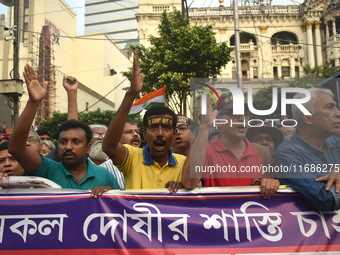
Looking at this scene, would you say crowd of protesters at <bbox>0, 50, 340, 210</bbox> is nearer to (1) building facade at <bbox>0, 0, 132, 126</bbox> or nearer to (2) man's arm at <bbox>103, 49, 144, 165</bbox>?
(2) man's arm at <bbox>103, 49, 144, 165</bbox>

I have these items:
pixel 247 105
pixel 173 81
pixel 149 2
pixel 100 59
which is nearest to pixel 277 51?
pixel 149 2

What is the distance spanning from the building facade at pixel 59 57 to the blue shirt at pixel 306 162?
20905 mm

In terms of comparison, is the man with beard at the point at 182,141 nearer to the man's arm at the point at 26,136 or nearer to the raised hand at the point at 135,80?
the raised hand at the point at 135,80

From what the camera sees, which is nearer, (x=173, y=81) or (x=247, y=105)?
(x=247, y=105)

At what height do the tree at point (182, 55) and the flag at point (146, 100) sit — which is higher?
the tree at point (182, 55)

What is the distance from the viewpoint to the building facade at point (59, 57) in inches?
1049

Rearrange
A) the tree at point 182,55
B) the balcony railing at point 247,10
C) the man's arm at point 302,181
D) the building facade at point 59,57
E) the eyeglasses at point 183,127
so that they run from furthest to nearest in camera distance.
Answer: the balcony railing at point 247,10 → the building facade at point 59,57 → the tree at point 182,55 → the eyeglasses at point 183,127 → the man's arm at point 302,181

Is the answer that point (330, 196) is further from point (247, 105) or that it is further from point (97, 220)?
point (97, 220)

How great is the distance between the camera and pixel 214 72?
17.1 metres

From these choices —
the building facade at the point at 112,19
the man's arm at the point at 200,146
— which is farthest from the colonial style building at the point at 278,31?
the building facade at the point at 112,19

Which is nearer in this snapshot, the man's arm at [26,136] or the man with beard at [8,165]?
the man's arm at [26,136]

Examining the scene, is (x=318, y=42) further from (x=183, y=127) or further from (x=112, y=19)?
(x=112, y=19)

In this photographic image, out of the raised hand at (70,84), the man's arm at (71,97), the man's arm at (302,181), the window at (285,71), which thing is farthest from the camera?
the window at (285,71)

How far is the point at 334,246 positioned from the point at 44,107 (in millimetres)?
26062
